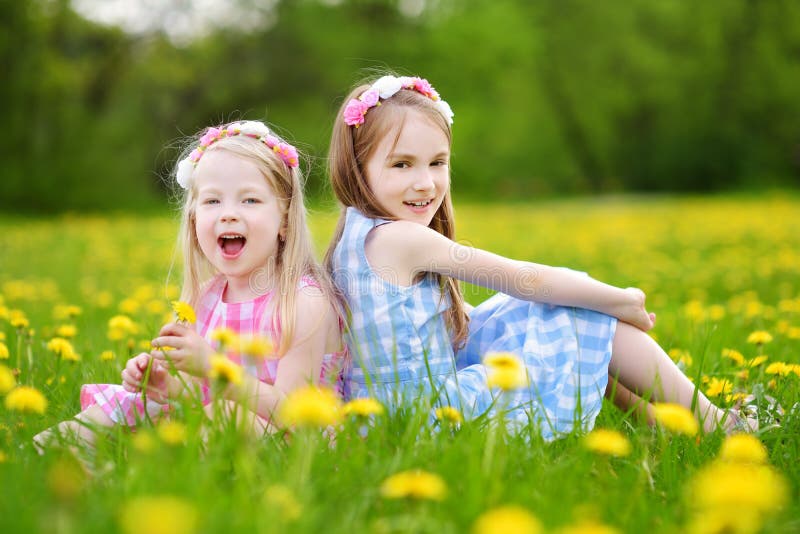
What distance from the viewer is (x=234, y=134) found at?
2.24 m

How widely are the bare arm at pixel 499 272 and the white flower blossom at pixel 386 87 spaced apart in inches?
16.6

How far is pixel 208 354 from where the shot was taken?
173 centimetres

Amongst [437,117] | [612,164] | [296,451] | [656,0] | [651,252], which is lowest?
[296,451]

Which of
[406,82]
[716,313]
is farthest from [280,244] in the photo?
[716,313]

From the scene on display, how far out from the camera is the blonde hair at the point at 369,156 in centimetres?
221

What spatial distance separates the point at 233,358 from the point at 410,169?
73 cm

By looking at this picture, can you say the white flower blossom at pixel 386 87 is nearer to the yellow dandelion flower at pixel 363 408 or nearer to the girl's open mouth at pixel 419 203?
the girl's open mouth at pixel 419 203

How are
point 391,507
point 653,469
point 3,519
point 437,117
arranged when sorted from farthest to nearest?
1. point 437,117
2. point 653,469
3. point 391,507
4. point 3,519

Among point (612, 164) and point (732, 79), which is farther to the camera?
point (612, 164)

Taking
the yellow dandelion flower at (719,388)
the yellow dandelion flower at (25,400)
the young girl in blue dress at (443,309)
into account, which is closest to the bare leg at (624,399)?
the young girl in blue dress at (443,309)

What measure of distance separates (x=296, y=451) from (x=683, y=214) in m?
11.3

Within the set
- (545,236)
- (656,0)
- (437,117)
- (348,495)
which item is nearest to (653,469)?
(348,495)

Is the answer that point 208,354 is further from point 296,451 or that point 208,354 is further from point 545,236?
point 545,236

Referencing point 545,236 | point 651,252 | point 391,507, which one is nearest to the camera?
point 391,507
